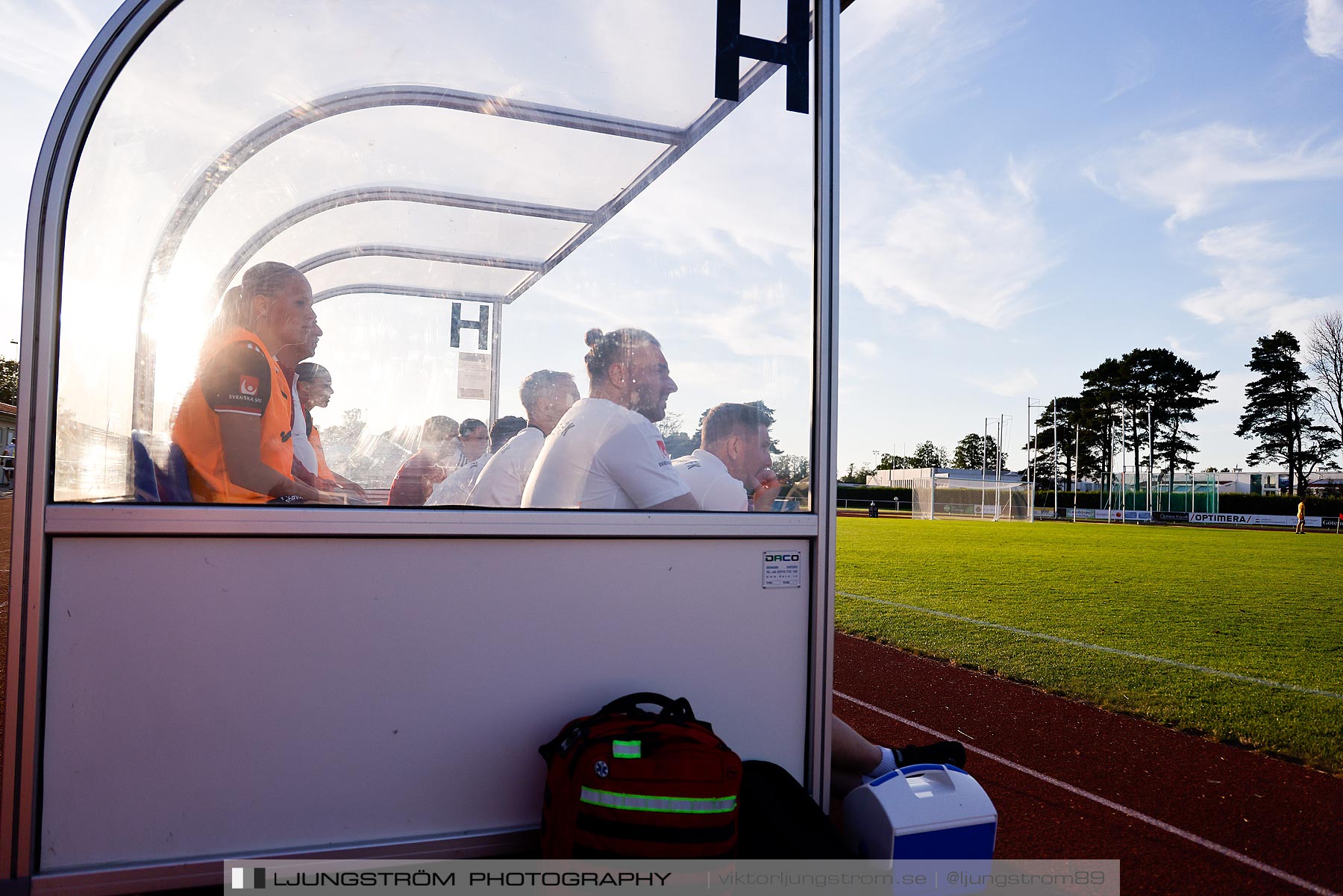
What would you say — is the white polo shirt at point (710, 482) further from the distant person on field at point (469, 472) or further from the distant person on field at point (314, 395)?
the distant person on field at point (314, 395)

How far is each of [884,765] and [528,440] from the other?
1.94 meters

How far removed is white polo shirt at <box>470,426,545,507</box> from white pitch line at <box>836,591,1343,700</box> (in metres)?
5.87

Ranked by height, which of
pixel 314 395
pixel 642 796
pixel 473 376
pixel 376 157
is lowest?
pixel 642 796

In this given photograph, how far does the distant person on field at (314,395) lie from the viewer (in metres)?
3.07

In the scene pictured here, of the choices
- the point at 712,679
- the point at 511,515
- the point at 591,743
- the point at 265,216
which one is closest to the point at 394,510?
the point at 511,515

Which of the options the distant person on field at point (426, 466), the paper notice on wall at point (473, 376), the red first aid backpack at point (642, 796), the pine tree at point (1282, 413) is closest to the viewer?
the red first aid backpack at point (642, 796)

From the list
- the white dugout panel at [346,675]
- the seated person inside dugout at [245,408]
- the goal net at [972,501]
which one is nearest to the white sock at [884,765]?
the white dugout panel at [346,675]

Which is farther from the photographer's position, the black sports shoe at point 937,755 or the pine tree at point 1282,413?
the pine tree at point 1282,413

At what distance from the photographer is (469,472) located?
3.03 m

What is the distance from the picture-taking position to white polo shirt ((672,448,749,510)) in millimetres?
3029

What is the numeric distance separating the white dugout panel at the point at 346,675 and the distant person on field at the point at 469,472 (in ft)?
0.77

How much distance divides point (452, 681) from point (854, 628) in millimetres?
6255

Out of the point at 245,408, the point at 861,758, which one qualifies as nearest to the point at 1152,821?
the point at 861,758

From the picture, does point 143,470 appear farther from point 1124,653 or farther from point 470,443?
point 1124,653
